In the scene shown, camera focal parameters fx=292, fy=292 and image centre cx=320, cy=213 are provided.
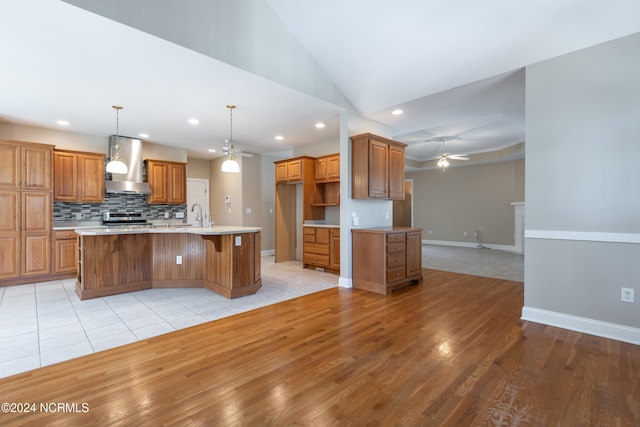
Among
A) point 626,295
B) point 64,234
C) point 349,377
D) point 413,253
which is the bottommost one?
point 349,377

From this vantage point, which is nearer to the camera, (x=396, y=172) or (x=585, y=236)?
(x=585, y=236)

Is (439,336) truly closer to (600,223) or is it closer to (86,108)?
(600,223)

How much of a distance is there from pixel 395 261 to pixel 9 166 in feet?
20.1

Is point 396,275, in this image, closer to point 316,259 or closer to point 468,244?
point 316,259

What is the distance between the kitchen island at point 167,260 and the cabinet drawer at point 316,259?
160 cm

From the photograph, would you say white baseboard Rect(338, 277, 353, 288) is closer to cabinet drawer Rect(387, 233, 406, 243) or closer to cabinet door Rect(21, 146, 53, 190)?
cabinet drawer Rect(387, 233, 406, 243)

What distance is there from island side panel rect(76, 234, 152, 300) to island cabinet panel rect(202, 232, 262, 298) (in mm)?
949

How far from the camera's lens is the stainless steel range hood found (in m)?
5.73

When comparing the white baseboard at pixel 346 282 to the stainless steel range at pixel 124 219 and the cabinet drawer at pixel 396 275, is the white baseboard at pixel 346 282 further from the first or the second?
the stainless steel range at pixel 124 219

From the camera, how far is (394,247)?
4.18 metres

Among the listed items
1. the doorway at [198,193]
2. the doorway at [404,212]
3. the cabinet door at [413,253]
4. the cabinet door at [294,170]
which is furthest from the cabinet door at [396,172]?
the doorway at [404,212]

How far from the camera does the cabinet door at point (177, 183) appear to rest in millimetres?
6434

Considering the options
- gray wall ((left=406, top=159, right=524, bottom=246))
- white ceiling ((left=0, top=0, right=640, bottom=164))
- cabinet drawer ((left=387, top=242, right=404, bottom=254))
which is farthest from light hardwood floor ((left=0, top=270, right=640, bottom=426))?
gray wall ((left=406, top=159, right=524, bottom=246))

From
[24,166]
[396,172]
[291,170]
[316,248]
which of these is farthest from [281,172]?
[24,166]
